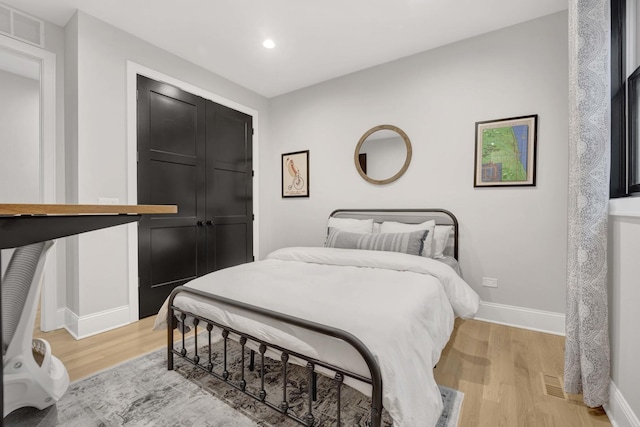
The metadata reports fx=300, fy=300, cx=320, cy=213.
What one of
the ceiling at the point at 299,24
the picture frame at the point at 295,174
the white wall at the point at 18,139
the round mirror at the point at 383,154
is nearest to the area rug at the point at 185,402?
the round mirror at the point at 383,154

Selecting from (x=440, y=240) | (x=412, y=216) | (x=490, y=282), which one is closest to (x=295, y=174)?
(x=412, y=216)

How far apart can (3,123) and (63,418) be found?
3222 millimetres

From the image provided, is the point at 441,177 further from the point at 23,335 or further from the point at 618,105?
the point at 23,335

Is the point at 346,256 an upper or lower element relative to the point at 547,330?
upper

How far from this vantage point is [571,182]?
172 cm

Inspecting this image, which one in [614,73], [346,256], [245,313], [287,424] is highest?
[614,73]

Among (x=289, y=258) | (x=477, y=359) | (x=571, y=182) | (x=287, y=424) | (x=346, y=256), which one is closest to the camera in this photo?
(x=287, y=424)

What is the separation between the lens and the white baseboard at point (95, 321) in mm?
2549

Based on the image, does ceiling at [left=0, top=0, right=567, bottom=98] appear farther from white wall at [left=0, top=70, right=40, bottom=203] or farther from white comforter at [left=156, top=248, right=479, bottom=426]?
white comforter at [left=156, top=248, right=479, bottom=426]

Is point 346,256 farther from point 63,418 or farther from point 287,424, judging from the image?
point 63,418

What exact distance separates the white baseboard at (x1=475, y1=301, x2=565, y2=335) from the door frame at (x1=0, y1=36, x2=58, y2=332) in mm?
4001

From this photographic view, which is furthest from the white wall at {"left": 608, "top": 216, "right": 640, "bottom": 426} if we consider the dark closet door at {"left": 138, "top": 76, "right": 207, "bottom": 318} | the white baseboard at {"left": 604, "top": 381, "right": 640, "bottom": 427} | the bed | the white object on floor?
the dark closet door at {"left": 138, "top": 76, "right": 207, "bottom": 318}

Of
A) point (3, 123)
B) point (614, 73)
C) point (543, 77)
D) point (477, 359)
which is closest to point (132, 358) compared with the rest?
point (477, 359)

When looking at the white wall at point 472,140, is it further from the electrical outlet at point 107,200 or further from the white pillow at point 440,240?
the electrical outlet at point 107,200
